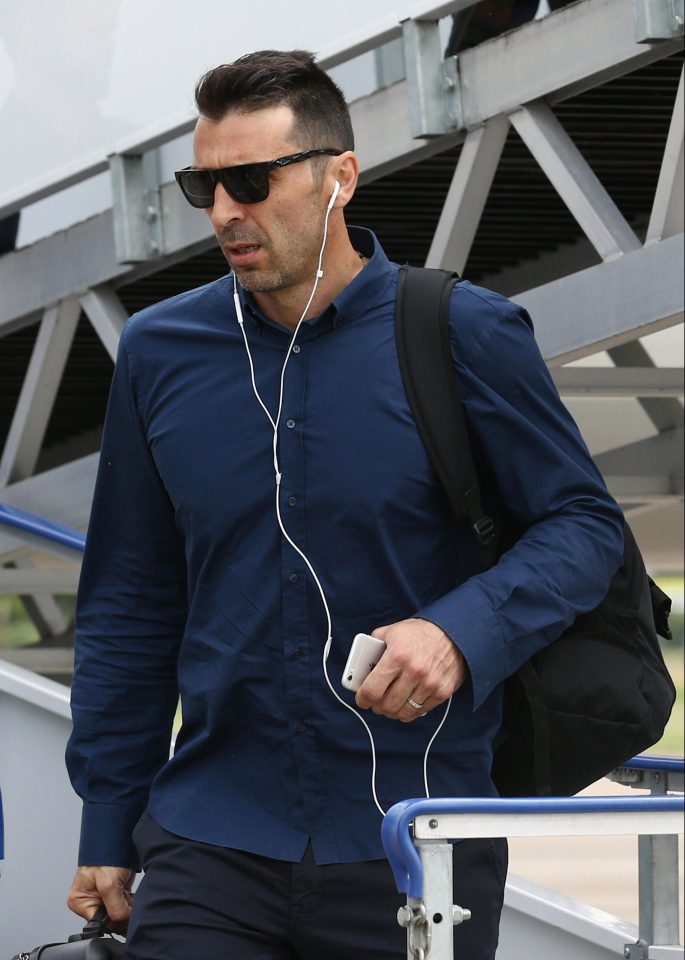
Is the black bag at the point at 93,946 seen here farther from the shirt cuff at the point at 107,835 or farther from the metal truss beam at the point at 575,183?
the metal truss beam at the point at 575,183

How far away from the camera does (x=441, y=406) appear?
234 centimetres

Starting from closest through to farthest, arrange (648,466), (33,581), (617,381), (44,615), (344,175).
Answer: (344,175) → (33,581) → (617,381) → (648,466) → (44,615)

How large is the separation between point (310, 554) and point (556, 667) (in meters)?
0.38

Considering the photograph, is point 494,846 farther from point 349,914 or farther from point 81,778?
point 81,778

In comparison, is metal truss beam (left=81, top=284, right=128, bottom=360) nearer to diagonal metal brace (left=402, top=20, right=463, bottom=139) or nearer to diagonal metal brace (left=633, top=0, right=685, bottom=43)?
diagonal metal brace (left=402, top=20, right=463, bottom=139)

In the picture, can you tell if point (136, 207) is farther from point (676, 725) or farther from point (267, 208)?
point (676, 725)

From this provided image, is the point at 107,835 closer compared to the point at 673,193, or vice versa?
the point at 107,835

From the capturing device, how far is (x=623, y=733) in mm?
2309

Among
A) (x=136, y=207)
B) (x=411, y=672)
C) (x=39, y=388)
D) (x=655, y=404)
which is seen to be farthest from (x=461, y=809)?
(x=655, y=404)

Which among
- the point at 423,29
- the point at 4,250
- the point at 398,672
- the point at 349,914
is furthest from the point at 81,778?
the point at 4,250

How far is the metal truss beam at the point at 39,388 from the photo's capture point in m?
9.38

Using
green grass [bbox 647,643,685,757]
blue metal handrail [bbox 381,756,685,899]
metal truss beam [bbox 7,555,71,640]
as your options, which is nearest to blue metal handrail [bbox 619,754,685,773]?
blue metal handrail [bbox 381,756,685,899]

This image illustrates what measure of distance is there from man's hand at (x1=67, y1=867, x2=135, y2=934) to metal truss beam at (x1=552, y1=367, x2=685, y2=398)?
6286 mm

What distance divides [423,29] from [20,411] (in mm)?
3610
